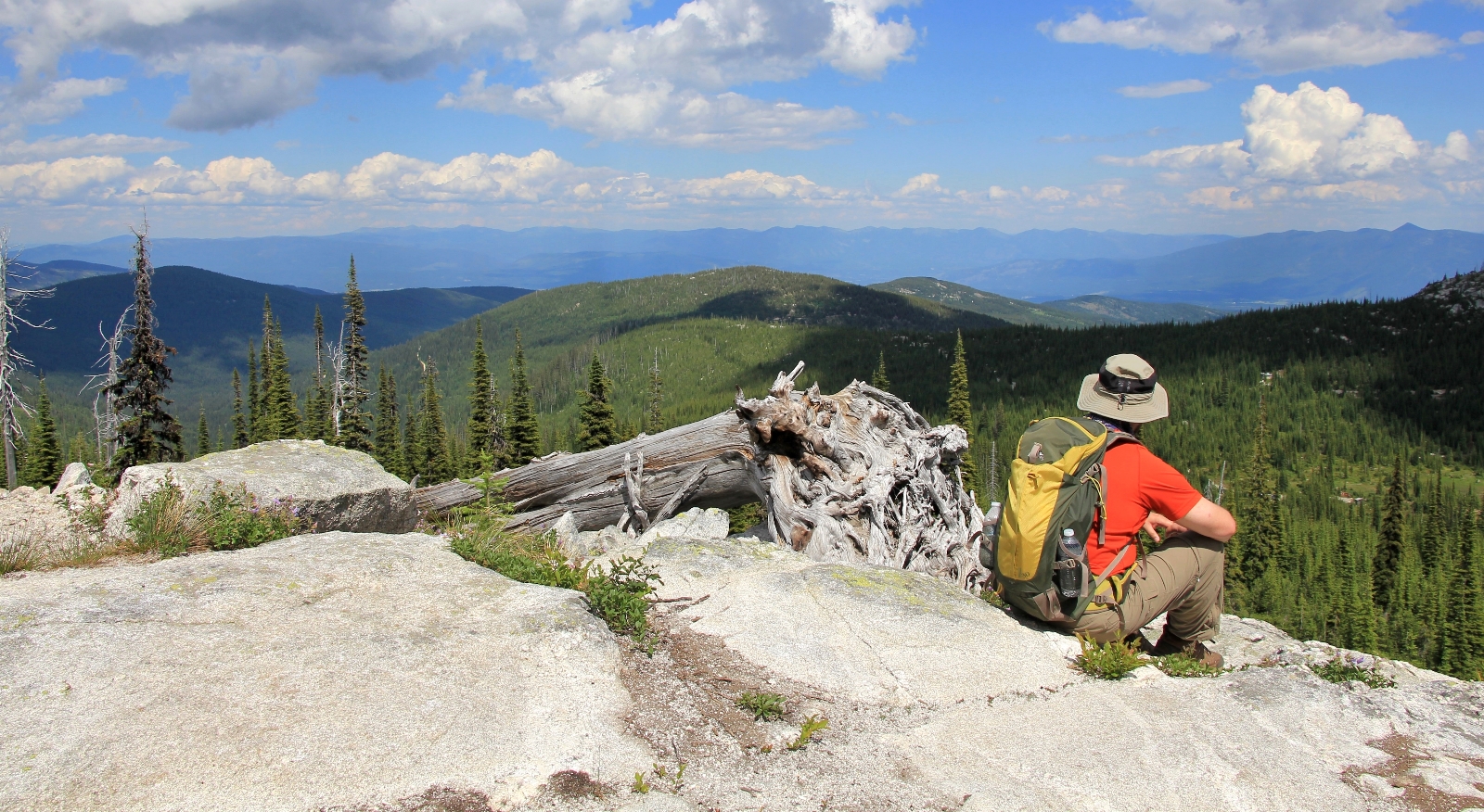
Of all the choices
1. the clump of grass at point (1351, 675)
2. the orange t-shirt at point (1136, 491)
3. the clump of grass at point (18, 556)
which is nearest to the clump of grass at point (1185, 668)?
the clump of grass at point (1351, 675)

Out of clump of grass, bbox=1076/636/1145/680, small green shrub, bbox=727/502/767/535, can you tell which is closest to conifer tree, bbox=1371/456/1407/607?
small green shrub, bbox=727/502/767/535

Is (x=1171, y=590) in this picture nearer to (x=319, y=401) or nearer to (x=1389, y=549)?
(x=319, y=401)

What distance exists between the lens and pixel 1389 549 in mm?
72000

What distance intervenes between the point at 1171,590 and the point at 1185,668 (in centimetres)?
65

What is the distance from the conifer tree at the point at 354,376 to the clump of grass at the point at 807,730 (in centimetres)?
4992

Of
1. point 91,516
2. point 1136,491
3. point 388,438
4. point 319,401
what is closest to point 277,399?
point 319,401

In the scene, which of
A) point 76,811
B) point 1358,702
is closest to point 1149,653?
point 1358,702

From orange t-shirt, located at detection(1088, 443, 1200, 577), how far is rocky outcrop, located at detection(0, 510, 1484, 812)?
4.21 ft

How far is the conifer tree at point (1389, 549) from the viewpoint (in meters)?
70.1

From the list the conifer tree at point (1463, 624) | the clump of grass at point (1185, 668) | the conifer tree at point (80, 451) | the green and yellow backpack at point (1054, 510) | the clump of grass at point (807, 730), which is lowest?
the conifer tree at point (1463, 624)

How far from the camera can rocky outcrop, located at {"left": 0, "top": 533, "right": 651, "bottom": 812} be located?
4242mm

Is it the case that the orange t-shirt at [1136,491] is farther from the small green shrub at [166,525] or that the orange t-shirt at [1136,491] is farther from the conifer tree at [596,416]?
the conifer tree at [596,416]

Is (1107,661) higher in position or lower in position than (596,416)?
higher

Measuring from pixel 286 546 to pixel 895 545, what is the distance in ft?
24.8
